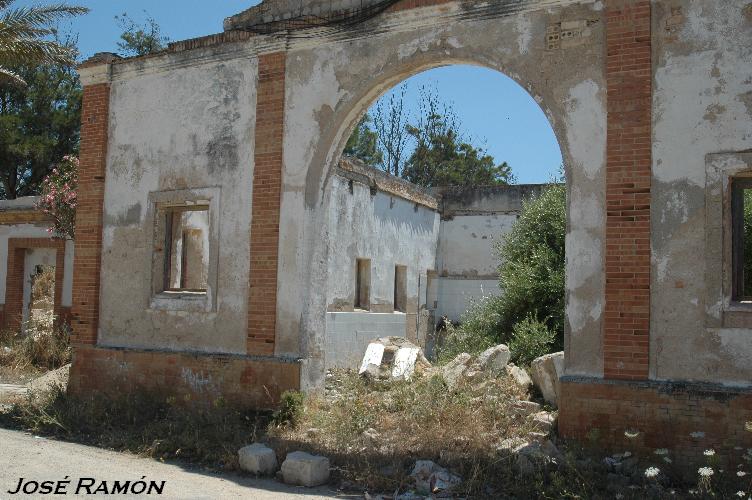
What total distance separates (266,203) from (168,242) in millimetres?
2092

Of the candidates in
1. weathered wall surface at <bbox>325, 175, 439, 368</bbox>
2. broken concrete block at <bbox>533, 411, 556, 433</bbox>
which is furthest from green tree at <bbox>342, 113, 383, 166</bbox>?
broken concrete block at <bbox>533, 411, 556, 433</bbox>

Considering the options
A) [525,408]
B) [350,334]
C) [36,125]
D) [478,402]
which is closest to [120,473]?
[478,402]

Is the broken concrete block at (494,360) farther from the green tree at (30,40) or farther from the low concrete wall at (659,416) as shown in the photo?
the green tree at (30,40)

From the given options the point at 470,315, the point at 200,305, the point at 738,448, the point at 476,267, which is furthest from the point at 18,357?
the point at 738,448

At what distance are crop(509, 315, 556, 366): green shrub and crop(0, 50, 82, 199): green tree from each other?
22.3 m

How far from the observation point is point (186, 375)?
10133mm

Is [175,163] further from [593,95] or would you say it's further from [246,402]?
[593,95]

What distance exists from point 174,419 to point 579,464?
5.06 m

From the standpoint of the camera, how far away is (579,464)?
22.3 ft

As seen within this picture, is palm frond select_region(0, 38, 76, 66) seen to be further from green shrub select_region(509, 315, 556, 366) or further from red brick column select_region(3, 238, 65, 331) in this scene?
green shrub select_region(509, 315, 556, 366)

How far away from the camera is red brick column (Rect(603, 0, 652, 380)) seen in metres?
7.41

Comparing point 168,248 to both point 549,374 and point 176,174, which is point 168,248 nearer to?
point 176,174

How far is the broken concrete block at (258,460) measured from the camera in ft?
24.3

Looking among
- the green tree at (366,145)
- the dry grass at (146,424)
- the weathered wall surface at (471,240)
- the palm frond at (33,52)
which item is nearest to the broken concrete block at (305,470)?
the dry grass at (146,424)
